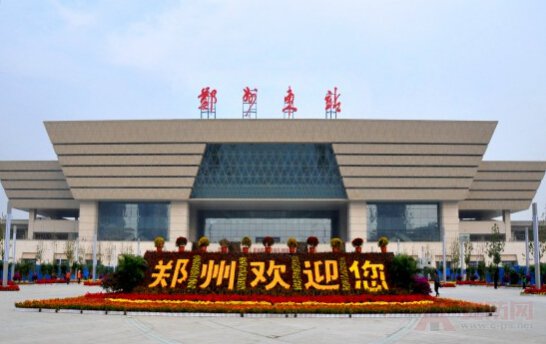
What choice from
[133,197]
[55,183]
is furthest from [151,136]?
[55,183]

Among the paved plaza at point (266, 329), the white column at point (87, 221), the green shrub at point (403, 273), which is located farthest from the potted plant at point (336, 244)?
Answer: the white column at point (87, 221)

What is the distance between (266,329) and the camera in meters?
13.9

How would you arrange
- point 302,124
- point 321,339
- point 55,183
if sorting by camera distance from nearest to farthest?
point 321,339, point 302,124, point 55,183

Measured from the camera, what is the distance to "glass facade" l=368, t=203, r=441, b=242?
7244 centimetres

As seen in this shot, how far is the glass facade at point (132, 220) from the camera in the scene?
238 ft

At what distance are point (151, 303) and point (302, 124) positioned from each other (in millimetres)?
51292

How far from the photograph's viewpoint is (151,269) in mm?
23188

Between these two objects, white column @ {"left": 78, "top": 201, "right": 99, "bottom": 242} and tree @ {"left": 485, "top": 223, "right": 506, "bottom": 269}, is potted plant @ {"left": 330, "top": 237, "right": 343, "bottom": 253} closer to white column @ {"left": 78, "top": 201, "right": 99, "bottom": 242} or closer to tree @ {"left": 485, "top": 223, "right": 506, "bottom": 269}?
tree @ {"left": 485, "top": 223, "right": 506, "bottom": 269}

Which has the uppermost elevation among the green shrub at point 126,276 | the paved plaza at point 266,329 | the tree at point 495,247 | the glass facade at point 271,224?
the glass facade at point 271,224

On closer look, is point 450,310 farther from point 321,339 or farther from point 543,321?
point 321,339

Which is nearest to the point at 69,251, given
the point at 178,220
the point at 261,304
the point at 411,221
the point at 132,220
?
the point at 132,220

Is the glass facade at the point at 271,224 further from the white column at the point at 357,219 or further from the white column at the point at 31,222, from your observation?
the white column at the point at 31,222

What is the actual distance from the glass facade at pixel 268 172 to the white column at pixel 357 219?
213 centimetres

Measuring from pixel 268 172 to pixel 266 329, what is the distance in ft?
187
